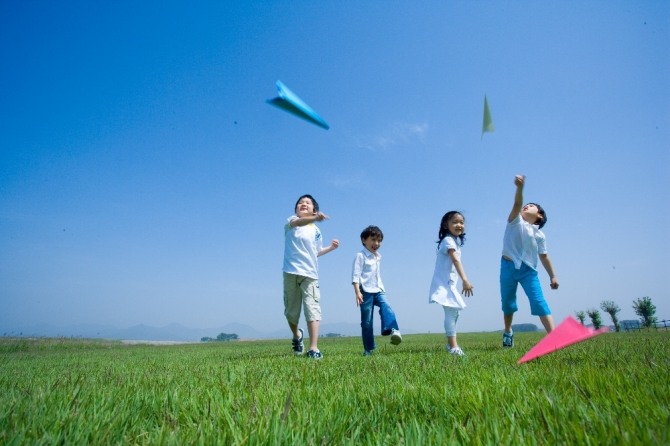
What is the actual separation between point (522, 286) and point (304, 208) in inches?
162

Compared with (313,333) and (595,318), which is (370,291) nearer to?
(313,333)

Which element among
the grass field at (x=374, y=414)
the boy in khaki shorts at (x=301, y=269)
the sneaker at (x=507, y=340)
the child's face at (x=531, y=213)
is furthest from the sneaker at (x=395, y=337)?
the grass field at (x=374, y=414)


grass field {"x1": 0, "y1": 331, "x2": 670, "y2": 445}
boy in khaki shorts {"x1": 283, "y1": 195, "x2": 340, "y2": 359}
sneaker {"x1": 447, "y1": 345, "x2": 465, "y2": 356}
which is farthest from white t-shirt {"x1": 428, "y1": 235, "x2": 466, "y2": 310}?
grass field {"x1": 0, "y1": 331, "x2": 670, "y2": 445}

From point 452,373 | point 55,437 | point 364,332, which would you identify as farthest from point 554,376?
point 364,332

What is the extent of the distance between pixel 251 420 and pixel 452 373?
1.97 meters

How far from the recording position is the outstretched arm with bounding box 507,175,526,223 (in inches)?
218

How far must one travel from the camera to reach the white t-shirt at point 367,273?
6.93m

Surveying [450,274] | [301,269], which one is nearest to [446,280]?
[450,274]

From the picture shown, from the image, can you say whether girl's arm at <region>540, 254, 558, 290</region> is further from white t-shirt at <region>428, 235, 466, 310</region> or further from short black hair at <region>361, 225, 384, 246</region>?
short black hair at <region>361, 225, 384, 246</region>

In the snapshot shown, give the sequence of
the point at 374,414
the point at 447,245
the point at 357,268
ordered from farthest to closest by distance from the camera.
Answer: the point at 357,268, the point at 447,245, the point at 374,414

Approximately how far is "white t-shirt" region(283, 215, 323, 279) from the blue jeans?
105 cm

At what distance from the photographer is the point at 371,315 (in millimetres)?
6781

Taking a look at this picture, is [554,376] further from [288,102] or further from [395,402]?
[288,102]

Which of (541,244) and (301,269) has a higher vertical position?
(541,244)
